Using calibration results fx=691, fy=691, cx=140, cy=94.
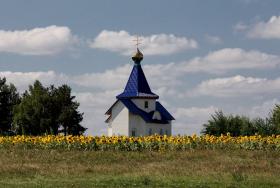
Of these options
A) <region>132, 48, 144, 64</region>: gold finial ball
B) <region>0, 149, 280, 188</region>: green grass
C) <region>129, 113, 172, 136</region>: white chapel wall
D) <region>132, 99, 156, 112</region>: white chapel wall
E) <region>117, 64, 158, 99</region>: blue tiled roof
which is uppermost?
<region>132, 48, 144, 64</region>: gold finial ball

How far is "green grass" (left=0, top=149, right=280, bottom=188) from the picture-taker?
19219 mm

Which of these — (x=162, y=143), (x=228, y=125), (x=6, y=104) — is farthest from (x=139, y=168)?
(x=6, y=104)

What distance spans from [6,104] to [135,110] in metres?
19.8

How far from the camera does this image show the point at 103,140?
33.8 m

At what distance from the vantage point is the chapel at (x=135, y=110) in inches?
2338

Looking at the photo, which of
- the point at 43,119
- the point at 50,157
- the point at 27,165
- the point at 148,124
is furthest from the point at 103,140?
the point at 43,119

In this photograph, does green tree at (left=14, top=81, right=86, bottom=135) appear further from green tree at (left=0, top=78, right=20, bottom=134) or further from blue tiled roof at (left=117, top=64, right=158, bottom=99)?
blue tiled roof at (left=117, top=64, right=158, bottom=99)

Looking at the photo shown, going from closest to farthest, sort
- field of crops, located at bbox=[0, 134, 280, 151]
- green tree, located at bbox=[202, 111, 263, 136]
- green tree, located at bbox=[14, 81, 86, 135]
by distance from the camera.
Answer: field of crops, located at bbox=[0, 134, 280, 151], green tree, located at bbox=[202, 111, 263, 136], green tree, located at bbox=[14, 81, 86, 135]

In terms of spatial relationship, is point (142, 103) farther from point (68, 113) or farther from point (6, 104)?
point (6, 104)

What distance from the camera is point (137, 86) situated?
59938mm

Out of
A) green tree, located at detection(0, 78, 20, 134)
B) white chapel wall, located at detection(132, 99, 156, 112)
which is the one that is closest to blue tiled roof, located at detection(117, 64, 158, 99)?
white chapel wall, located at detection(132, 99, 156, 112)

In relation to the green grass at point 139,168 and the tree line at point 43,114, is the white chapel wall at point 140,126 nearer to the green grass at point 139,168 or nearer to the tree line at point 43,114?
the tree line at point 43,114

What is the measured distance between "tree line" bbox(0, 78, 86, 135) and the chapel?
28.3 feet

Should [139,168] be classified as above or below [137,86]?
below
